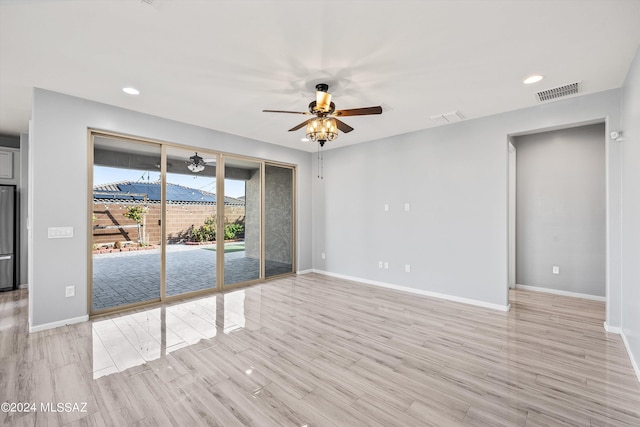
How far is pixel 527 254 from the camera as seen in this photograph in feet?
16.3

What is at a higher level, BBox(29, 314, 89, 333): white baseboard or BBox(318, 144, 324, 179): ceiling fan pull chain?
BBox(318, 144, 324, 179): ceiling fan pull chain

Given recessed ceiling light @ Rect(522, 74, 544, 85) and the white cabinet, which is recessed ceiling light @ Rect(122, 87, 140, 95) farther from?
recessed ceiling light @ Rect(522, 74, 544, 85)

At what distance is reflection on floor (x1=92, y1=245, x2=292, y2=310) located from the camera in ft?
12.9

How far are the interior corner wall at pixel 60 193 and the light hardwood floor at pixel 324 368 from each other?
1.17 feet

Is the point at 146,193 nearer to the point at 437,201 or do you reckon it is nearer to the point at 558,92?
the point at 437,201

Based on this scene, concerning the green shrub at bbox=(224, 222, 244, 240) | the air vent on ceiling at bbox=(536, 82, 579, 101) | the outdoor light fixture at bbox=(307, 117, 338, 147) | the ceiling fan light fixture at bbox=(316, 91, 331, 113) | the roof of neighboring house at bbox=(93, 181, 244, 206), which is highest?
the air vent on ceiling at bbox=(536, 82, 579, 101)

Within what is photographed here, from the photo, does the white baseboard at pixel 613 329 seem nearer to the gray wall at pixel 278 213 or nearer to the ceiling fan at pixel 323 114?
the ceiling fan at pixel 323 114

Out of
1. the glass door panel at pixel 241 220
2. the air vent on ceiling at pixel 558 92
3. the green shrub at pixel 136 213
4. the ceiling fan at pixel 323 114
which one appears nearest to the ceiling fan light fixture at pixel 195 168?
the glass door panel at pixel 241 220

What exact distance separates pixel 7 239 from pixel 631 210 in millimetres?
8505

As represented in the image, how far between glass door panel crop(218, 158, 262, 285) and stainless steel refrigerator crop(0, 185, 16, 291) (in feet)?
11.6

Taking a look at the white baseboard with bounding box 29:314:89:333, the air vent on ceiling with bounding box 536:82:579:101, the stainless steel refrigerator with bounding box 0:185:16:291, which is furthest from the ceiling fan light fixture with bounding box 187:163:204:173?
the air vent on ceiling with bounding box 536:82:579:101

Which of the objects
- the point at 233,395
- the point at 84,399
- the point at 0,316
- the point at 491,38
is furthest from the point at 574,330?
the point at 0,316

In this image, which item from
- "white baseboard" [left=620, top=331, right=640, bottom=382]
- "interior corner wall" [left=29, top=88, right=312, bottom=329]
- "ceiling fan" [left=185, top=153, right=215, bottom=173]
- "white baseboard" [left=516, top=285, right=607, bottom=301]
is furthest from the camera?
"ceiling fan" [left=185, top=153, right=215, bottom=173]

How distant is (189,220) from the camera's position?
462 centimetres
